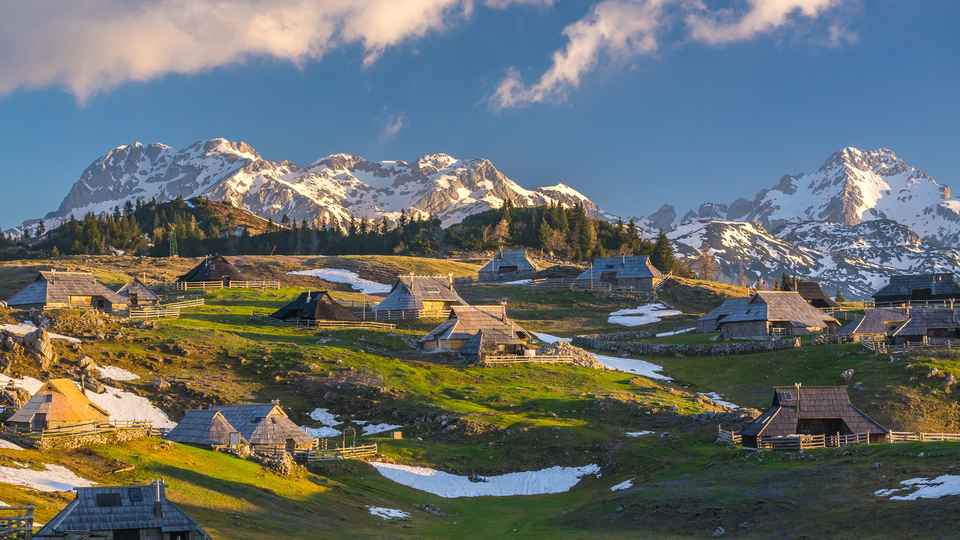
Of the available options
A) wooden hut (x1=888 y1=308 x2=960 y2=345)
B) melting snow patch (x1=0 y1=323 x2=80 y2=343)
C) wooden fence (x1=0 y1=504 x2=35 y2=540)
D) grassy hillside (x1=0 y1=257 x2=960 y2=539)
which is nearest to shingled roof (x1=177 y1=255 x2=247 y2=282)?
grassy hillside (x1=0 y1=257 x2=960 y2=539)

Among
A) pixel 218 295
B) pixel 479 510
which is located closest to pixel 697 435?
pixel 479 510

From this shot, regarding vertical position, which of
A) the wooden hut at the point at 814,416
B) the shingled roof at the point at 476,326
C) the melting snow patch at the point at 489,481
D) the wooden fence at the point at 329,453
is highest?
the shingled roof at the point at 476,326

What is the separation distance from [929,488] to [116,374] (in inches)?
2018

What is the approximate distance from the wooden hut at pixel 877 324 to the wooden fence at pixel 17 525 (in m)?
70.8

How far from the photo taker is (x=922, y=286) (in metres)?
107

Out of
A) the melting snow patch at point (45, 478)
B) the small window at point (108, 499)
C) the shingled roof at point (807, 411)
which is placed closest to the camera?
the small window at point (108, 499)

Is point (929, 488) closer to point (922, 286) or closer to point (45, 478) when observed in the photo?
point (45, 478)

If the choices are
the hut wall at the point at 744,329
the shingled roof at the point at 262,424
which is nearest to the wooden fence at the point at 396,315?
the hut wall at the point at 744,329

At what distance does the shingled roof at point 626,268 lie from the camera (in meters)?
126

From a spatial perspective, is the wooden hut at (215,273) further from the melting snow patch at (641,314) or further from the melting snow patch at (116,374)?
the melting snow patch at (116,374)

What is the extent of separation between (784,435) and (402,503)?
847 inches

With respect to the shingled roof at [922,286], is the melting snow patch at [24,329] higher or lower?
lower

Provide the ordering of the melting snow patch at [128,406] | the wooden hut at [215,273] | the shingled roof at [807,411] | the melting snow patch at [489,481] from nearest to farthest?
the melting snow patch at [489,481]
the shingled roof at [807,411]
the melting snow patch at [128,406]
the wooden hut at [215,273]

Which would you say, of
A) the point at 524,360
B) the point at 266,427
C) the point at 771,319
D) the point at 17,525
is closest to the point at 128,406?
the point at 266,427
